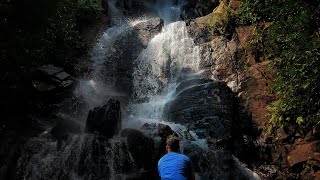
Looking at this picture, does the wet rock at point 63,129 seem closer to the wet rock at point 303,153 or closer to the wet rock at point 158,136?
the wet rock at point 158,136

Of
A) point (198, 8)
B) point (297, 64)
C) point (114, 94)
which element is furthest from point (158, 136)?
point (198, 8)

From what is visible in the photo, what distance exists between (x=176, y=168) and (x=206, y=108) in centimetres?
859

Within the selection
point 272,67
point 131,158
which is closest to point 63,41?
point 131,158

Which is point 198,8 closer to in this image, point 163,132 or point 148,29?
point 148,29

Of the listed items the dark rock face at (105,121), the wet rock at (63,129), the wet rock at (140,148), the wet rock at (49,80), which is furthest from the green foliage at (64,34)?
the wet rock at (140,148)

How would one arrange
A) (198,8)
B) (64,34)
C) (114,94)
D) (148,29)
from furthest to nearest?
(198,8)
(148,29)
(64,34)
(114,94)

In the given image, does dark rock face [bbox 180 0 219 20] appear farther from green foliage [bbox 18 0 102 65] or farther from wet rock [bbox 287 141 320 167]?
wet rock [bbox 287 141 320 167]

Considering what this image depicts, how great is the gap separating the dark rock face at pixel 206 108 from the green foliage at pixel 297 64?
66.2 inches

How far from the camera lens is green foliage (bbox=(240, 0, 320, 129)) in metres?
11.0

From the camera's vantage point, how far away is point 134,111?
49.7 ft

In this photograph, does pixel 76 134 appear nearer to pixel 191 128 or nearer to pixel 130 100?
pixel 191 128

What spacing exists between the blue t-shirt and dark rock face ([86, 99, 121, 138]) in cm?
679

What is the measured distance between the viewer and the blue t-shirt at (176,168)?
197 inches

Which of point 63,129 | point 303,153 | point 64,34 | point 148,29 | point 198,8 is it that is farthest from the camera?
point 198,8
